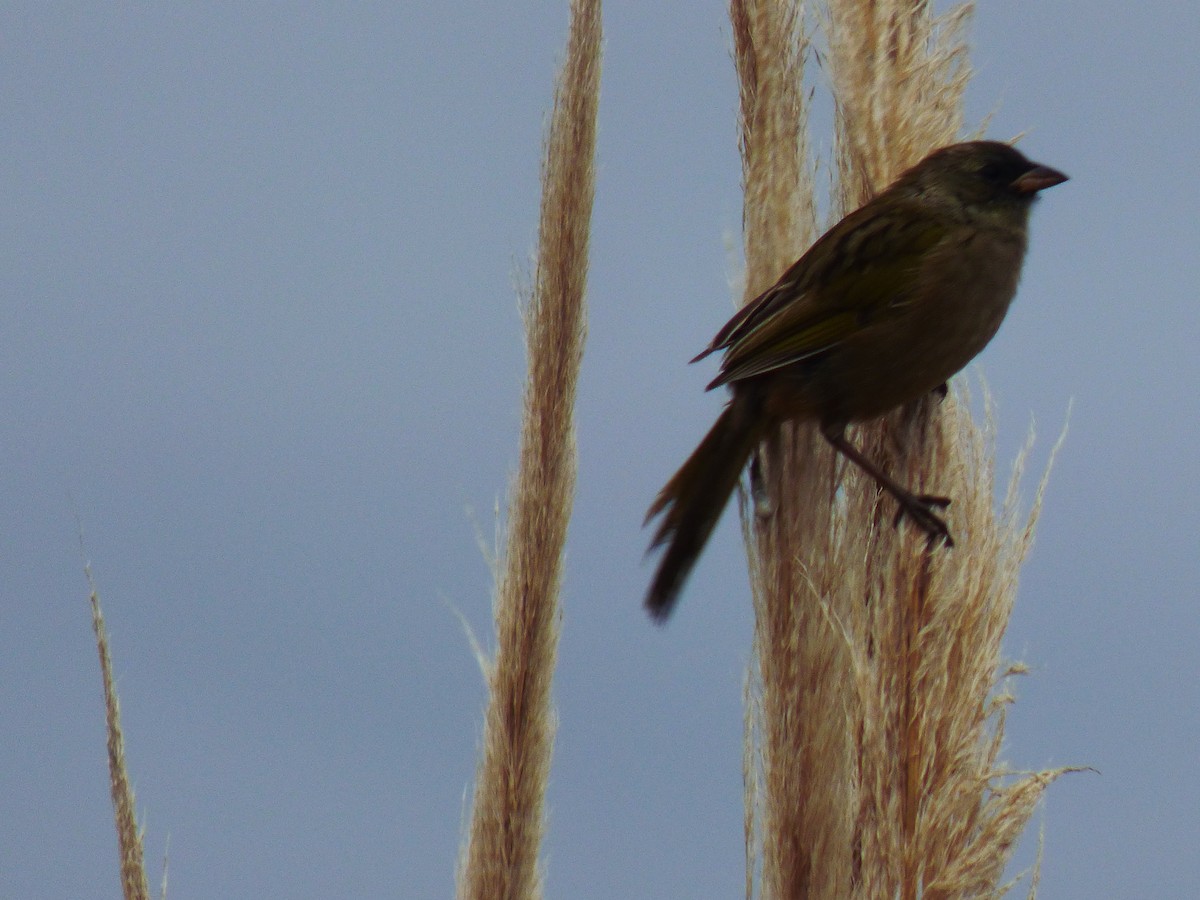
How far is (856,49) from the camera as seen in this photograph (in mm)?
2756

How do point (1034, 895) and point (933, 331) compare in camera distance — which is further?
point (933, 331)

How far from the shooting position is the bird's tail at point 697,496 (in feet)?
8.73

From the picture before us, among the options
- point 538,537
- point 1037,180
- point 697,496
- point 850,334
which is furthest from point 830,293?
point 538,537

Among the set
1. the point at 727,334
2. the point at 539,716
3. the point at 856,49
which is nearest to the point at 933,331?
the point at 727,334

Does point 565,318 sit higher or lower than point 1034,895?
higher

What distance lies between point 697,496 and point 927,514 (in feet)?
1.62

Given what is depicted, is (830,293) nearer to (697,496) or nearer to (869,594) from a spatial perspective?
(697,496)

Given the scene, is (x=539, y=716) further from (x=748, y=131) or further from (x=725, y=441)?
(x=748, y=131)

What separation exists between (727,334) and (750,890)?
3.77ft

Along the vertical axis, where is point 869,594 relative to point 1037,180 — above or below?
below

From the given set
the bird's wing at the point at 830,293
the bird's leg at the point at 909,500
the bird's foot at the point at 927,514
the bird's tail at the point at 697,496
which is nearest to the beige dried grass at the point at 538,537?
the bird's tail at the point at 697,496

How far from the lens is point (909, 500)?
2484 millimetres

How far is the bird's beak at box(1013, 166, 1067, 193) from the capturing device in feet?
10.0

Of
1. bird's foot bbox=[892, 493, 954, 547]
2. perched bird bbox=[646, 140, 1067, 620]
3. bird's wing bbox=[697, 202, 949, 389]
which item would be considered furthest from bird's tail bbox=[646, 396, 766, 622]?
bird's foot bbox=[892, 493, 954, 547]
